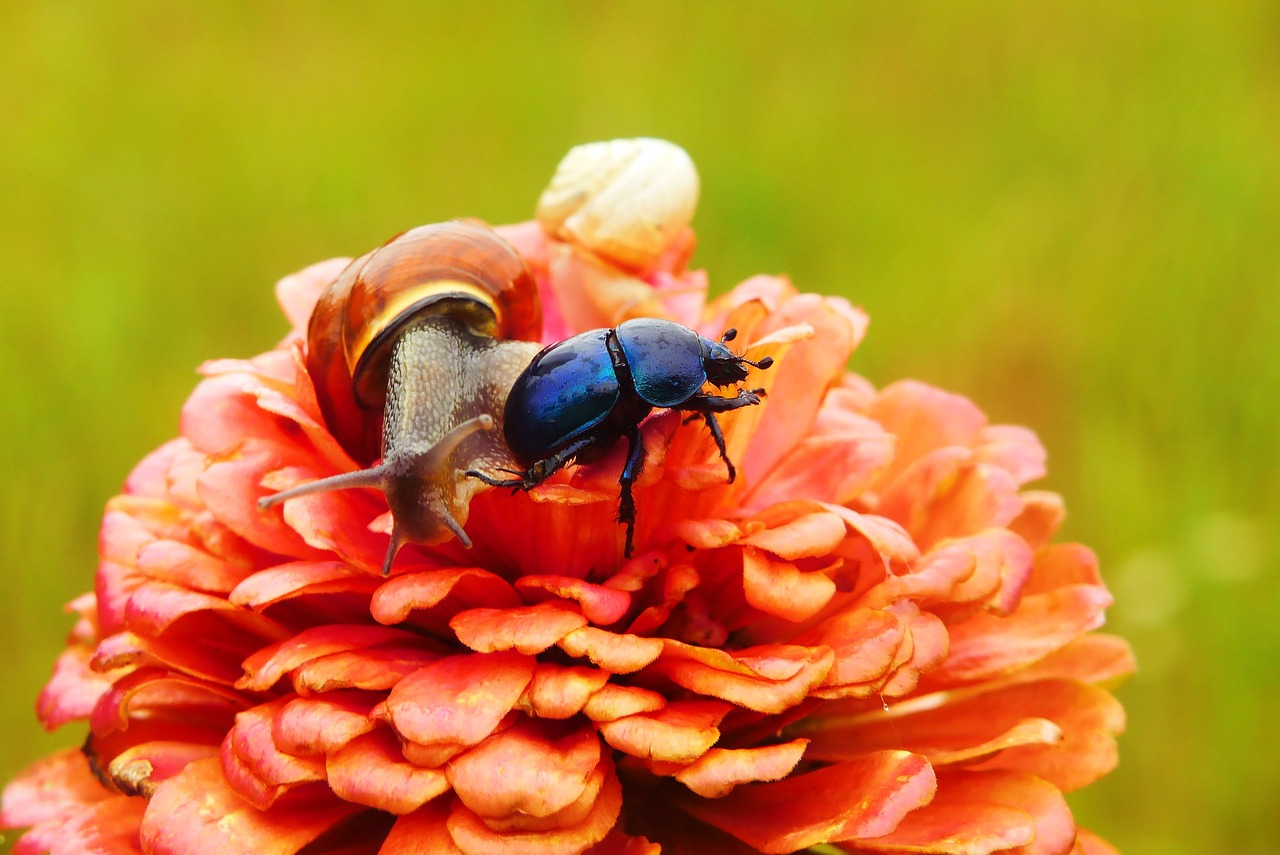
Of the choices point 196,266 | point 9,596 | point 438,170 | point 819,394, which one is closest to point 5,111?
point 196,266

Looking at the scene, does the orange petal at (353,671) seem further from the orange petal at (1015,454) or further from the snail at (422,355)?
the orange petal at (1015,454)

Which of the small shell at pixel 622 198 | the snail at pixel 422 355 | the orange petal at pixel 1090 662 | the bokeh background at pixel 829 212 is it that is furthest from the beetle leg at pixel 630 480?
the bokeh background at pixel 829 212

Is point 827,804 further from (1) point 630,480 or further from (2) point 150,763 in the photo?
(2) point 150,763

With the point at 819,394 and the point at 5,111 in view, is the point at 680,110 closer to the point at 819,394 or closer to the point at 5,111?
the point at 5,111

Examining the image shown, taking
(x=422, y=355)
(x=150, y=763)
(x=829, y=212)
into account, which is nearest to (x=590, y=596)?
(x=422, y=355)

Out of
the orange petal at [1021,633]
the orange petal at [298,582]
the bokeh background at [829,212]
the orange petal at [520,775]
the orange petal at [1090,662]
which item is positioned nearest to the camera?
the orange petal at [520,775]

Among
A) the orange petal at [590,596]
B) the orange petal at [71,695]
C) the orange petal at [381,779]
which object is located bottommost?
the orange petal at [71,695]

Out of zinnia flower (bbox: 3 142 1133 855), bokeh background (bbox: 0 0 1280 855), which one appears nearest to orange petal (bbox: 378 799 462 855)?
zinnia flower (bbox: 3 142 1133 855)
